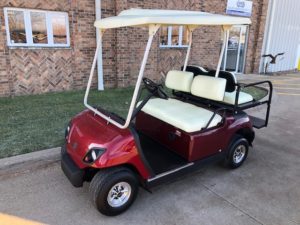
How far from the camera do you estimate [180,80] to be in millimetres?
3959

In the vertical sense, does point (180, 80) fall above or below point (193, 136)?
above

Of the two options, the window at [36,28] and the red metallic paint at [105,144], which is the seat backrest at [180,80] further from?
the window at [36,28]

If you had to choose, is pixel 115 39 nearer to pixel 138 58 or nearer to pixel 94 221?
pixel 138 58

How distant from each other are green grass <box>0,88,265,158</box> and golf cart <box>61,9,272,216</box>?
42.0 inches

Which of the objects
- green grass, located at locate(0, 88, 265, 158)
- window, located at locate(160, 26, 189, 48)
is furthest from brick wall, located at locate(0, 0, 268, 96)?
green grass, located at locate(0, 88, 265, 158)

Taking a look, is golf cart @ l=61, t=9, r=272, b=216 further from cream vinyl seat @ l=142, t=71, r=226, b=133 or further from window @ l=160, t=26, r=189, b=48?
window @ l=160, t=26, r=189, b=48

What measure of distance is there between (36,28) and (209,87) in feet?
15.9

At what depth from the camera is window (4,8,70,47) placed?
5938 millimetres

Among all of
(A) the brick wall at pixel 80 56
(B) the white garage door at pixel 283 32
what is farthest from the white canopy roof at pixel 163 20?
(B) the white garage door at pixel 283 32

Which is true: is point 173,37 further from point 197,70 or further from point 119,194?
point 119,194

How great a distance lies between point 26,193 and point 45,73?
4.35 meters

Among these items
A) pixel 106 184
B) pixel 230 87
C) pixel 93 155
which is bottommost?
pixel 106 184

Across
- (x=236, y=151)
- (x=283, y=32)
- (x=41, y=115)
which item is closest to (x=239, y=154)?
(x=236, y=151)

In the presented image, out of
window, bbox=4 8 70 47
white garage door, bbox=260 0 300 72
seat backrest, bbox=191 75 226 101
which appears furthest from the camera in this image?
white garage door, bbox=260 0 300 72
